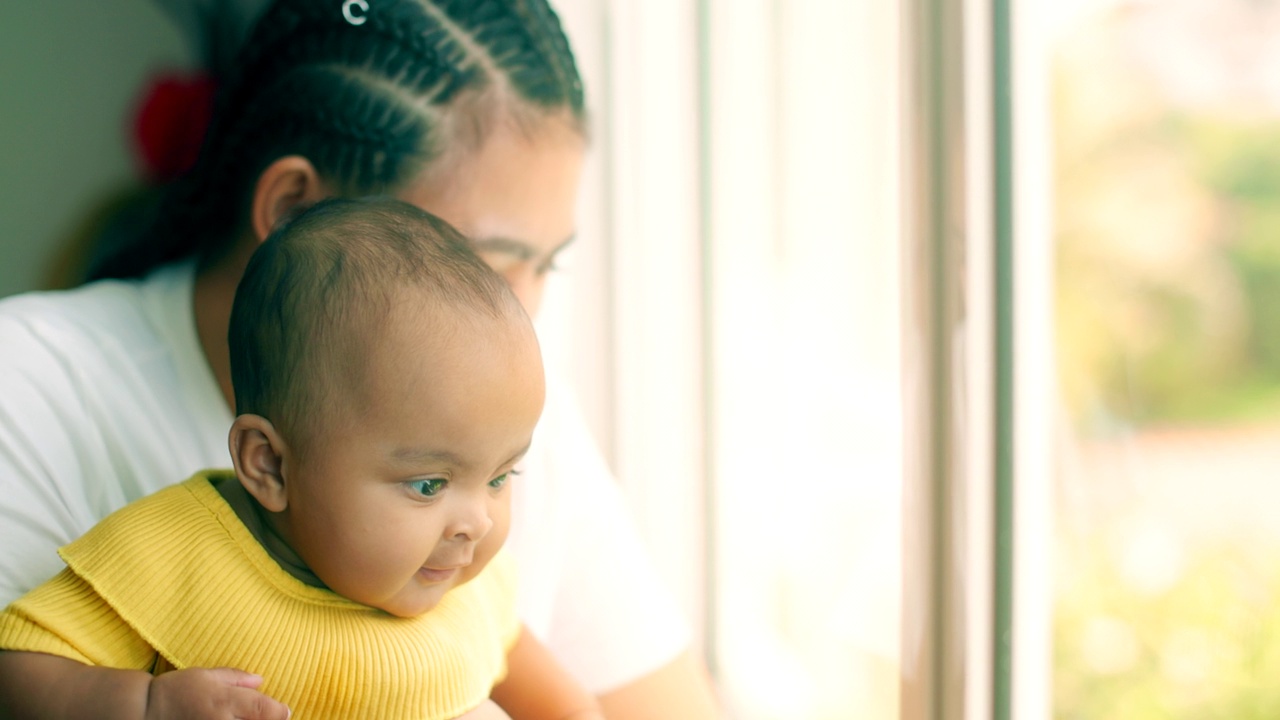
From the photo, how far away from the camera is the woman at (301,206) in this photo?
87cm

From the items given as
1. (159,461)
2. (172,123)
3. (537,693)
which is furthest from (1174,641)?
(172,123)

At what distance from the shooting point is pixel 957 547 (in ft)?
3.17

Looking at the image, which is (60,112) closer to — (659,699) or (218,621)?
(218,621)

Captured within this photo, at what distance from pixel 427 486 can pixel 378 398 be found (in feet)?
0.23

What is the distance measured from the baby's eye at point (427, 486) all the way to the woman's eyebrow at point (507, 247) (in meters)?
0.33

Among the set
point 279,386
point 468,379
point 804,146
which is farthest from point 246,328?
point 804,146

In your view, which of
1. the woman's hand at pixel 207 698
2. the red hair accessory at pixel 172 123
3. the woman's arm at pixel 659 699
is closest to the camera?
the woman's hand at pixel 207 698

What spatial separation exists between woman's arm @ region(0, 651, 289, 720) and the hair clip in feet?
2.16

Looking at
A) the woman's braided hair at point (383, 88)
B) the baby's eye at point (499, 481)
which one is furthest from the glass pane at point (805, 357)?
the baby's eye at point (499, 481)

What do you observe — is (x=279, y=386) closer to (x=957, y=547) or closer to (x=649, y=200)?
(x=957, y=547)

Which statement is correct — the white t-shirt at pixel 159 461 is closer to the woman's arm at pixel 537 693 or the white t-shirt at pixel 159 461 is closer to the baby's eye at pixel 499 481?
the woman's arm at pixel 537 693

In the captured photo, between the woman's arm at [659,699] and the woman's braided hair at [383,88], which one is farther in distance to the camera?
the woman's arm at [659,699]

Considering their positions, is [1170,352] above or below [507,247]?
→ below

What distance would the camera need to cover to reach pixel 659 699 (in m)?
1.14
